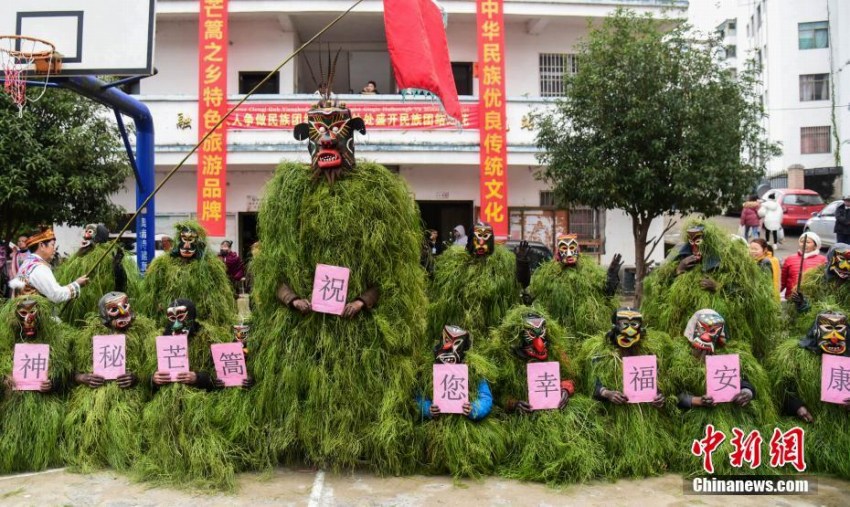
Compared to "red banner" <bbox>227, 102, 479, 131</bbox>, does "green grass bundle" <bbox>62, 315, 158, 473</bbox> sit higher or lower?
lower

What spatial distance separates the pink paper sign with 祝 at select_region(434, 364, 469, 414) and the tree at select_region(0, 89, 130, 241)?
754 cm

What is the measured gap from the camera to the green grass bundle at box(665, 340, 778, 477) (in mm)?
4973

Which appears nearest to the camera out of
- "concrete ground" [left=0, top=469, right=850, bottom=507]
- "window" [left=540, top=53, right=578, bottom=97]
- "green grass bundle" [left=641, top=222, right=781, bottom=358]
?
"concrete ground" [left=0, top=469, right=850, bottom=507]

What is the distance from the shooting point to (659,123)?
10.0 metres

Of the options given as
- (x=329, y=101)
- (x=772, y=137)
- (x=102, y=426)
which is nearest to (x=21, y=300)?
(x=102, y=426)

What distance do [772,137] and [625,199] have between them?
24.7 metres

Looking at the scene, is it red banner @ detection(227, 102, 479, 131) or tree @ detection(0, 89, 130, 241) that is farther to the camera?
red banner @ detection(227, 102, 479, 131)

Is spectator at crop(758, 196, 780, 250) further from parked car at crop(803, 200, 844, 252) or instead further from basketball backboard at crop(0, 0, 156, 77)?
Result: basketball backboard at crop(0, 0, 156, 77)

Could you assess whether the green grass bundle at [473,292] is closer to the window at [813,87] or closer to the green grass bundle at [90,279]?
the green grass bundle at [90,279]

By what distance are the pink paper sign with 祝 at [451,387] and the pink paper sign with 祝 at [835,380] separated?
9.20 feet

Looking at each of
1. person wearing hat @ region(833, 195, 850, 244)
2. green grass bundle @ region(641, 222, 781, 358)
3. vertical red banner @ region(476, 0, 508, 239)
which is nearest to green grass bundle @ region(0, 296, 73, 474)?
green grass bundle @ region(641, 222, 781, 358)

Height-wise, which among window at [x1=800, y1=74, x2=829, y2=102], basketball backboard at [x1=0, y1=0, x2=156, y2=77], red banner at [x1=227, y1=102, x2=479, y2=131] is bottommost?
basketball backboard at [x1=0, y1=0, x2=156, y2=77]

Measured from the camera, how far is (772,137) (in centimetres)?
3102

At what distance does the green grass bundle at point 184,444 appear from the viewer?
480 centimetres
